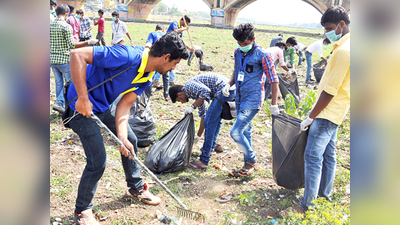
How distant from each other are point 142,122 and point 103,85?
178 centimetres

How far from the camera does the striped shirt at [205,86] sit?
11.5 ft

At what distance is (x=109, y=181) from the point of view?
3.27 meters

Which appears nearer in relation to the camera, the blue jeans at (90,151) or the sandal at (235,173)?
the blue jeans at (90,151)

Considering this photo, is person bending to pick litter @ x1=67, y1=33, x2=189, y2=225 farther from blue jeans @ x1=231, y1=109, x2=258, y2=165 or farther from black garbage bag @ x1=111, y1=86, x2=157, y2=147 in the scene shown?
black garbage bag @ x1=111, y1=86, x2=157, y2=147

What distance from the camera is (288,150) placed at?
281cm

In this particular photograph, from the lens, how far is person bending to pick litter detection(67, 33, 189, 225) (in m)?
2.05

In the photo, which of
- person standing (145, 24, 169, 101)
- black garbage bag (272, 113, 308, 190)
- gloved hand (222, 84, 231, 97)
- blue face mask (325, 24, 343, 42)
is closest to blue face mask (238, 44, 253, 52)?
gloved hand (222, 84, 231, 97)

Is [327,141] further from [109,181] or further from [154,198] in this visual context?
[109,181]

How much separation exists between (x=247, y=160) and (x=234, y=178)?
26 cm

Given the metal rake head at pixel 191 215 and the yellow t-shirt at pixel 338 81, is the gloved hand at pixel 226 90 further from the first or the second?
the metal rake head at pixel 191 215

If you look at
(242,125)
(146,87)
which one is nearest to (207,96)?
(242,125)

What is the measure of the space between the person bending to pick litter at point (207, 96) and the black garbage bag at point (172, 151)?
212 mm

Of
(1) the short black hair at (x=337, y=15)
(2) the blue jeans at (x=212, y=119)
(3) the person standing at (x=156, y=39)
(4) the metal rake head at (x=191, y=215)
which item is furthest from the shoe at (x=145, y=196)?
(3) the person standing at (x=156, y=39)
